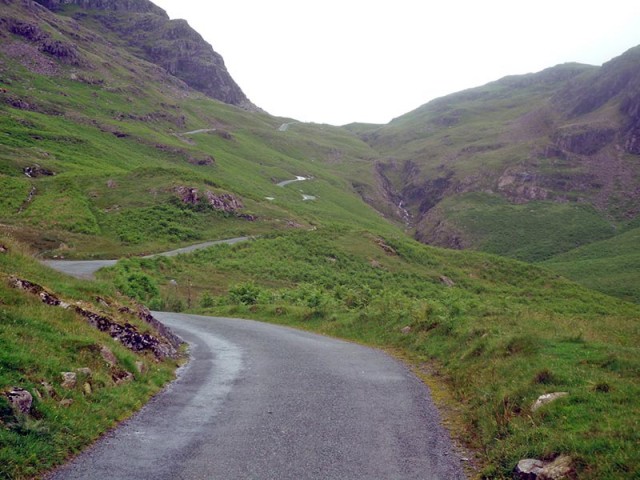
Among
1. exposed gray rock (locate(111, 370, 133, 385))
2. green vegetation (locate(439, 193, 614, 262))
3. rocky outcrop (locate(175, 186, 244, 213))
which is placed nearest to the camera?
exposed gray rock (locate(111, 370, 133, 385))

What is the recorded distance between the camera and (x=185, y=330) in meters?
24.2

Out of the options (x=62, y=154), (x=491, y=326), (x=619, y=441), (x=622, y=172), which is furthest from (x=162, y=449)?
(x=622, y=172)

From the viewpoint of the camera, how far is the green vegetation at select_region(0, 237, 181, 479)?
793 cm

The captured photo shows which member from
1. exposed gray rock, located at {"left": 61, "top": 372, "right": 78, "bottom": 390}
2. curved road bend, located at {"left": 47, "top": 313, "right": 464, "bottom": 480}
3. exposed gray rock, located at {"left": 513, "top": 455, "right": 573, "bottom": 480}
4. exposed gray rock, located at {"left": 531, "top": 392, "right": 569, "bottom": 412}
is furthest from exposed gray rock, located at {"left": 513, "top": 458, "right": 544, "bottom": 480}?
exposed gray rock, located at {"left": 61, "top": 372, "right": 78, "bottom": 390}

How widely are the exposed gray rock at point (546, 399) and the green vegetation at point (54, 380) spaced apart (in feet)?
30.8

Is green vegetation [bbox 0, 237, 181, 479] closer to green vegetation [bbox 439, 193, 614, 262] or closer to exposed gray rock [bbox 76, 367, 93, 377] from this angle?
exposed gray rock [bbox 76, 367, 93, 377]

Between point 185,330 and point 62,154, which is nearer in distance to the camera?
point 185,330

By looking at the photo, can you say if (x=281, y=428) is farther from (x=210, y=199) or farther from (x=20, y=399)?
(x=210, y=199)

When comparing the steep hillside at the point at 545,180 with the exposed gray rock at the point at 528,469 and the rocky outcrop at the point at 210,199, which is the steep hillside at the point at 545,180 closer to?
the rocky outcrop at the point at 210,199

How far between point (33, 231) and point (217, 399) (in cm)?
4396

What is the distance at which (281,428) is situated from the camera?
10391 mm

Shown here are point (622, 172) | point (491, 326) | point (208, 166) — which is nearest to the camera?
point (491, 326)

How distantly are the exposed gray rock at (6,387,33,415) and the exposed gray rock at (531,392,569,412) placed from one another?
10384 millimetres

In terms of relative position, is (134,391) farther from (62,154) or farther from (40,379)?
(62,154)
